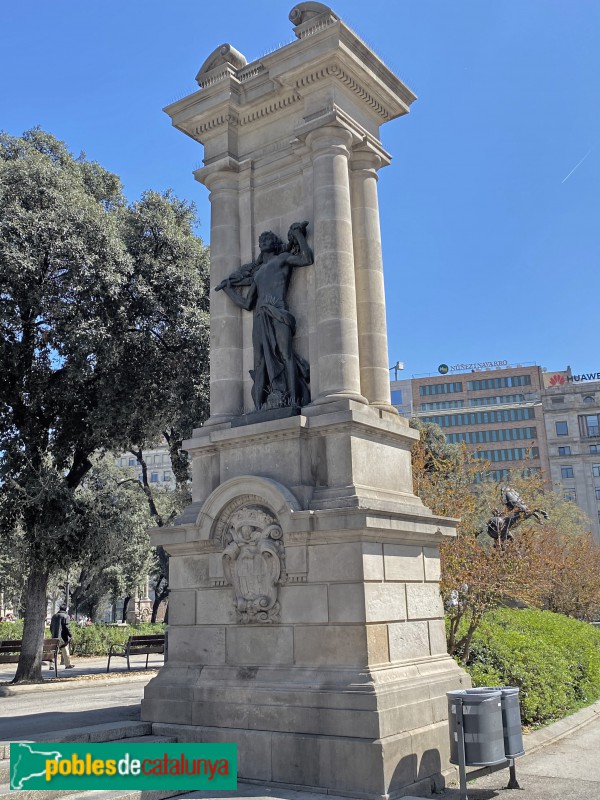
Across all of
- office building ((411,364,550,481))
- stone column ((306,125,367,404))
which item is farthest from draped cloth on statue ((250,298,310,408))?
office building ((411,364,550,481))

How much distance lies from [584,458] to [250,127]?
298ft

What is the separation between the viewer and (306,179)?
11250 millimetres

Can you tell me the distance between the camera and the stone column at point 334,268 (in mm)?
10062

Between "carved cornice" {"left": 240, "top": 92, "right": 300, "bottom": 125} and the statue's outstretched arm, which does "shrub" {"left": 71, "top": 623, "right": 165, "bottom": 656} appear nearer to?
the statue's outstretched arm

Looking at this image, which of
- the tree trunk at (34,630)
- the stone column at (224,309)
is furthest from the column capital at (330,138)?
the tree trunk at (34,630)

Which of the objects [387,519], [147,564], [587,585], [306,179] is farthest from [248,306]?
[147,564]

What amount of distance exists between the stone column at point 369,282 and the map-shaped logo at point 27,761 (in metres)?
5.78

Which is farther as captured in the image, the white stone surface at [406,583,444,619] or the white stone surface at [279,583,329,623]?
the white stone surface at [406,583,444,619]

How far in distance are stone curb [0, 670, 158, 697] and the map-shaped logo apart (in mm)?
11464

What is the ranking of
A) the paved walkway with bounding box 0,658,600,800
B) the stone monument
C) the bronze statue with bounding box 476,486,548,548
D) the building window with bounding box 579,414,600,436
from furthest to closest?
1. the building window with bounding box 579,414,600,436
2. the bronze statue with bounding box 476,486,548,548
3. the stone monument
4. the paved walkway with bounding box 0,658,600,800

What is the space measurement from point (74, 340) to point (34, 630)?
323 inches

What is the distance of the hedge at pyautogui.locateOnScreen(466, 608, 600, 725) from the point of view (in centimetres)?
1261

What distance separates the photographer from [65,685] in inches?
778

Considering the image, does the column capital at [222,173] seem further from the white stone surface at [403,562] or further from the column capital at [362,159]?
the white stone surface at [403,562]
